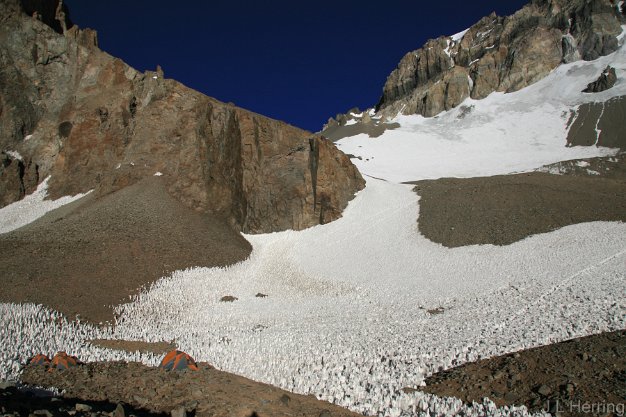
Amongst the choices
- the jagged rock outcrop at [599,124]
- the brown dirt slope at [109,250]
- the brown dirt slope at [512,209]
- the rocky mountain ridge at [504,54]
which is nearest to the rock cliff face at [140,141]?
the brown dirt slope at [109,250]

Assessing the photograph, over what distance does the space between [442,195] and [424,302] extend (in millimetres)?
Answer: 17058

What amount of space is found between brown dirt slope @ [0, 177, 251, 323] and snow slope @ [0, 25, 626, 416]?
1.04m

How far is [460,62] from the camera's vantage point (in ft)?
394

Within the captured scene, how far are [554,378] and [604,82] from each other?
97.9 m

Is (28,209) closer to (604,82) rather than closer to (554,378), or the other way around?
(554,378)

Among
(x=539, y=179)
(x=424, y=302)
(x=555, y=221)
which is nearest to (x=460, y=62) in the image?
(x=539, y=179)

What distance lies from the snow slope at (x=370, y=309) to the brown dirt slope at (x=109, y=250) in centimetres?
104

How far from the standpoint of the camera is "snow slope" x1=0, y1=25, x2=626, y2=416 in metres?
9.84

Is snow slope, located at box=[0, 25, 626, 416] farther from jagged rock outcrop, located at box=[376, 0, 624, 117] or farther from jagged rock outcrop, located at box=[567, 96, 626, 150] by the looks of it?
jagged rock outcrop, located at box=[376, 0, 624, 117]

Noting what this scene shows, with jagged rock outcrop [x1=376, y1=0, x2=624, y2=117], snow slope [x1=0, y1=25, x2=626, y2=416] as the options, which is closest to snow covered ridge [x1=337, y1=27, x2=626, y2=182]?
jagged rock outcrop [x1=376, y1=0, x2=624, y2=117]

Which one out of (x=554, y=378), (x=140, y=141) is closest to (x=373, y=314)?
(x=554, y=378)

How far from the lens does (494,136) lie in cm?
8800

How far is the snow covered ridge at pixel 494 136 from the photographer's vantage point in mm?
69375

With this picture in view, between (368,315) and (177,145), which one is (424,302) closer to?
(368,315)
